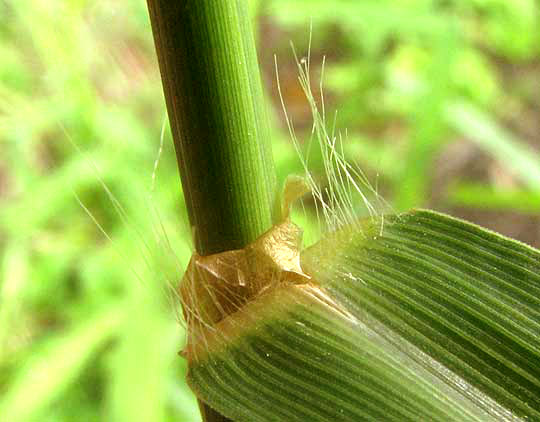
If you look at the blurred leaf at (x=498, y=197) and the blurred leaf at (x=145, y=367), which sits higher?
the blurred leaf at (x=498, y=197)

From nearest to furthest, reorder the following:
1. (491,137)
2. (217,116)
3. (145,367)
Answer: (217,116) < (145,367) < (491,137)

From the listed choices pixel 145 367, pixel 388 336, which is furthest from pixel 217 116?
pixel 145 367

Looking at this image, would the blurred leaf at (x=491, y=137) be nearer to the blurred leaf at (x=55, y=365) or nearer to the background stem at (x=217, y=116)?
the blurred leaf at (x=55, y=365)

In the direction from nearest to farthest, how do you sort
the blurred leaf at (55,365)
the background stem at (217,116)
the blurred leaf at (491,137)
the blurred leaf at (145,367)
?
the background stem at (217,116) → the blurred leaf at (145,367) → the blurred leaf at (55,365) → the blurred leaf at (491,137)

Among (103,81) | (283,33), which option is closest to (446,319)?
(103,81)

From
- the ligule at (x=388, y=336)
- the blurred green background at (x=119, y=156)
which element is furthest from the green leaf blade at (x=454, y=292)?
the blurred green background at (x=119, y=156)

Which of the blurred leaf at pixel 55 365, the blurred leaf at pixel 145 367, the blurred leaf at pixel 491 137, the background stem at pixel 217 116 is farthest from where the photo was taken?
the blurred leaf at pixel 491 137

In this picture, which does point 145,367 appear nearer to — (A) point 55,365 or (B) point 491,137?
(A) point 55,365

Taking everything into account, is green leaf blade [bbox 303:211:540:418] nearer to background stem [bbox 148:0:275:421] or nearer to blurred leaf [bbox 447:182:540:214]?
background stem [bbox 148:0:275:421]
